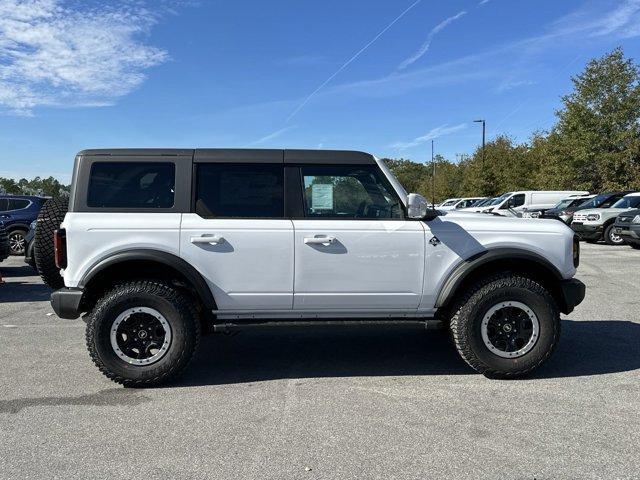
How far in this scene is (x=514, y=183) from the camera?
135ft

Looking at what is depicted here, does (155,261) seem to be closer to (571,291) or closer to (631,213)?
(571,291)

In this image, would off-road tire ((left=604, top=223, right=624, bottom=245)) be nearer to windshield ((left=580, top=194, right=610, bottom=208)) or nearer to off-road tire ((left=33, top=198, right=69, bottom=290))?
windshield ((left=580, top=194, right=610, bottom=208))

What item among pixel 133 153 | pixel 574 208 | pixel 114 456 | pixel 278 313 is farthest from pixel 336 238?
pixel 574 208

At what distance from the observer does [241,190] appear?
181 inches

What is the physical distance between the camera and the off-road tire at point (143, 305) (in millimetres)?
4387

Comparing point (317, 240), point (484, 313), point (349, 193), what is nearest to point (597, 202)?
point (484, 313)

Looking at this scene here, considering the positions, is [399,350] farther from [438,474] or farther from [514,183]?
[514,183]

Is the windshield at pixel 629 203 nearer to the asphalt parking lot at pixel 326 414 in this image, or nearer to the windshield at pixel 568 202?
the windshield at pixel 568 202

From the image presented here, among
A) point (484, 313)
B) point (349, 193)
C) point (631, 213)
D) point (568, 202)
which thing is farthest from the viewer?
point (568, 202)

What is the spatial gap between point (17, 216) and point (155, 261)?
12131 millimetres

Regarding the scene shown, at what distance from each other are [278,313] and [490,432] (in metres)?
1.90

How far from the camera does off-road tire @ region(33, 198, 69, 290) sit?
482 centimetres

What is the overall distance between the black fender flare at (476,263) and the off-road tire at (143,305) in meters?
2.11

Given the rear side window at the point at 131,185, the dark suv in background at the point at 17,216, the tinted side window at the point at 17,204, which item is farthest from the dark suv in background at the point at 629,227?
the tinted side window at the point at 17,204
